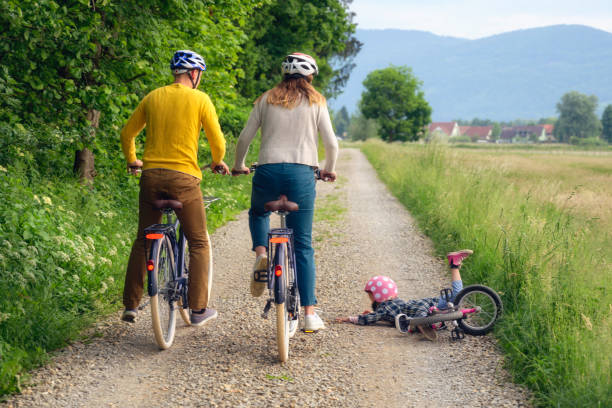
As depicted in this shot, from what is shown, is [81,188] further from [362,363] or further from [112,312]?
[362,363]

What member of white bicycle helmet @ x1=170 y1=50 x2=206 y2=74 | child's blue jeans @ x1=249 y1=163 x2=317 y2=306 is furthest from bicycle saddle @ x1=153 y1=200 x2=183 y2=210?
white bicycle helmet @ x1=170 y1=50 x2=206 y2=74

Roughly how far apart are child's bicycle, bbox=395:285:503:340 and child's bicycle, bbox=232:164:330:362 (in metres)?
1.00

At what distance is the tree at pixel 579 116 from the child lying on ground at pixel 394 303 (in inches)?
5907

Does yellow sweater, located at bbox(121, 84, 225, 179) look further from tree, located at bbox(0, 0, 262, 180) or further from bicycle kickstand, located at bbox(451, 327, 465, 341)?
bicycle kickstand, located at bbox(451, 327, 465, 341)

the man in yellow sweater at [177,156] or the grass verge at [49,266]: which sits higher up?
the man in yellow sweater at [177,156]

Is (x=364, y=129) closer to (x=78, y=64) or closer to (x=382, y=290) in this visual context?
(x=78, y=64)

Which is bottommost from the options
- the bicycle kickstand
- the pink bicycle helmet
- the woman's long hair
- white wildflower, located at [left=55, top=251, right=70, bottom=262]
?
the bicycle kickstand

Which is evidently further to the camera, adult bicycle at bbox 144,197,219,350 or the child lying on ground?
the child lying on ground

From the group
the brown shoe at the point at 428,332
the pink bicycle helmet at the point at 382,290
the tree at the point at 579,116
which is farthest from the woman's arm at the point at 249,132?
the tree at the point at 579,116

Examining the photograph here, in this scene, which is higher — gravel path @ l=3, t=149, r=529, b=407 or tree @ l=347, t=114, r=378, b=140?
tree @ l=347, t=114, r=378, b=140

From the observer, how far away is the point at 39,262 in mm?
4508

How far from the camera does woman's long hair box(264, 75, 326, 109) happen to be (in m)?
4.05

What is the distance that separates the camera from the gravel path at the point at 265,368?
338 centimetres

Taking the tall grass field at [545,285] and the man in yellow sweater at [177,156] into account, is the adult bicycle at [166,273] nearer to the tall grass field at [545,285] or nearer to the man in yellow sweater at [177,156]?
A: the man in yellow sweater at [177,156]
